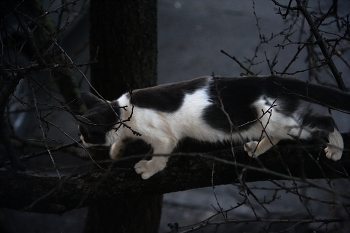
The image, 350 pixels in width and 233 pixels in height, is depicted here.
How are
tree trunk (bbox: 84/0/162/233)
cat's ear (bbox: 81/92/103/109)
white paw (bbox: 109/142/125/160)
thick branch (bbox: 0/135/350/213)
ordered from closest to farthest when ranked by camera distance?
thick branch (bbox: 0/135/350/213) → cat's ear (bbox: 81/92/103/109) → white paw (bbox: 109/142/125/160) → tree trunk (bbox: 84/0/162/233)

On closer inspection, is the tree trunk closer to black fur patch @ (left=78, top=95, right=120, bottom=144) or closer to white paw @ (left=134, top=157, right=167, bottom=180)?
black fur patch @ (left=78, top=95, right=120, bottom=144)

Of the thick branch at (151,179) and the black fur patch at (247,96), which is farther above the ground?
the black fur patch at (247,96)

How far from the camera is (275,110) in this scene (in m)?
2.31

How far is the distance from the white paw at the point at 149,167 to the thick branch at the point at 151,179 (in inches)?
1.1

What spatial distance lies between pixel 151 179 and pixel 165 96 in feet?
1.71

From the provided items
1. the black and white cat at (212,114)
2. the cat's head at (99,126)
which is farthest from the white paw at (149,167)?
the cat's head at (99,126)

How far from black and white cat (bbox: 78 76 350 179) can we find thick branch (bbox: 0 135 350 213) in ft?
0.23

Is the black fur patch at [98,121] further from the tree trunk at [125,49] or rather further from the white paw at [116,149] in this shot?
the tree trunk at [125,49]

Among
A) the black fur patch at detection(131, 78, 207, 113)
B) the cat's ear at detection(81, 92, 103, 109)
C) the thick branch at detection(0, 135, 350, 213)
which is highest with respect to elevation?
the black fur patch at detection(131, 78, 207, 113)

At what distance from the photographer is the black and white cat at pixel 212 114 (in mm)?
2252

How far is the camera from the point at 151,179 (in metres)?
2.27

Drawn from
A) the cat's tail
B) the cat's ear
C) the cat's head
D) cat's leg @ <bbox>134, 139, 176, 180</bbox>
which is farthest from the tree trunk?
the cat's tail

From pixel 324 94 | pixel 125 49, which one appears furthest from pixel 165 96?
pixel 324 94

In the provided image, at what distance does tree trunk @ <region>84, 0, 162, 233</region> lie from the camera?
299cm
